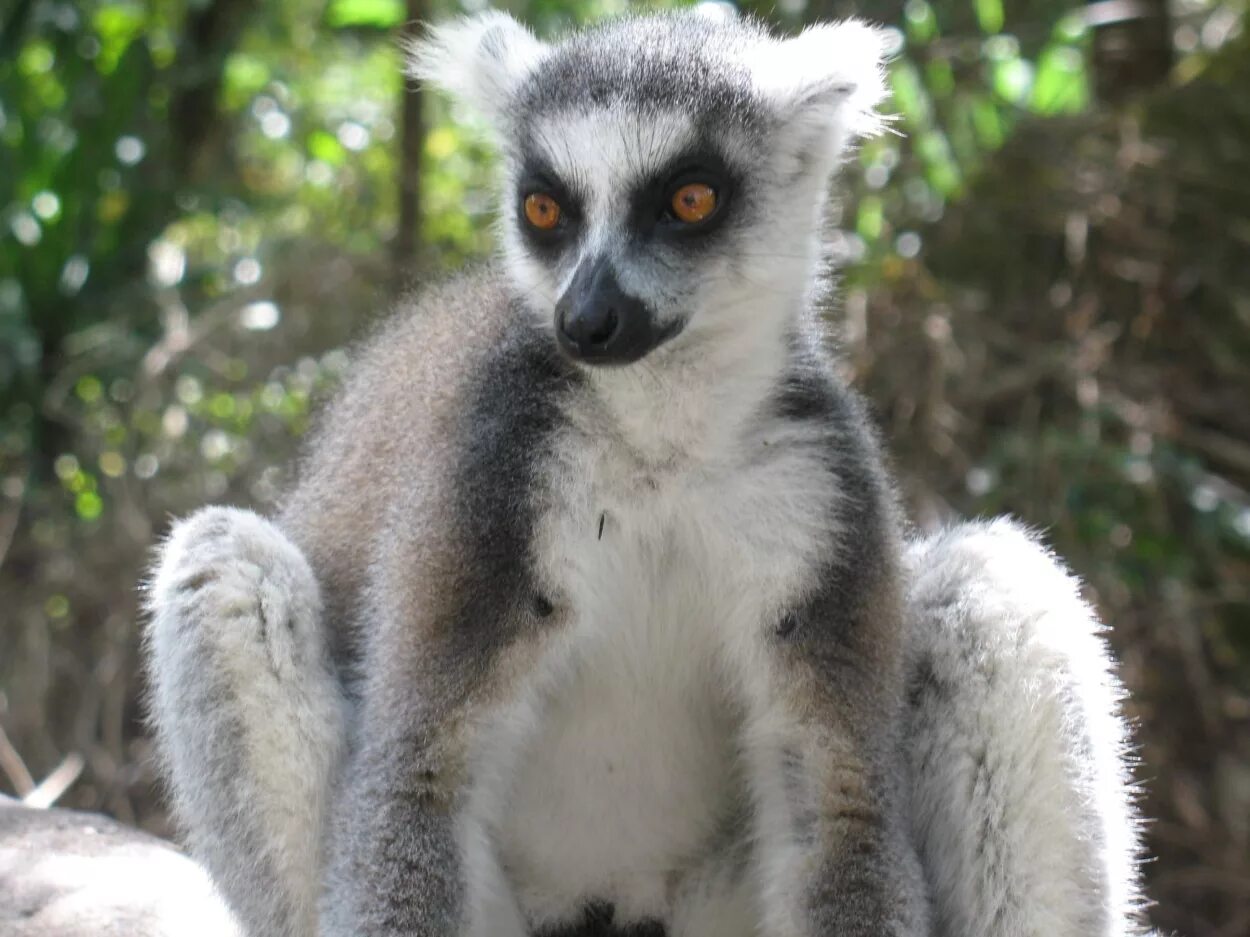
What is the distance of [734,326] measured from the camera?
359cm

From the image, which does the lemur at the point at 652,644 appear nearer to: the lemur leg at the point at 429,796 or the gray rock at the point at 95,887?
the lemur leg at the point at 429,796

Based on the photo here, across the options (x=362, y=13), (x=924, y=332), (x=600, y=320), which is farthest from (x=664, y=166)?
(x=362, y=13)

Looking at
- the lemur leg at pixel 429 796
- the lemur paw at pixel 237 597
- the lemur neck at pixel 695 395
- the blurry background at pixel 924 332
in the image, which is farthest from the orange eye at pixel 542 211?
the blurry background at pixel 924 332

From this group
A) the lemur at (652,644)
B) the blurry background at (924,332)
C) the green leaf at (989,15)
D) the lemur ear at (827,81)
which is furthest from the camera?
the green leaf at (989,15)

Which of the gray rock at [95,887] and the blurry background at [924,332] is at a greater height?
the gray rock at [95,887]

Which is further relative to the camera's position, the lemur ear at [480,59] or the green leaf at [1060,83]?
the green leaf at [1060,83]

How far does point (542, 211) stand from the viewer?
3619 mm

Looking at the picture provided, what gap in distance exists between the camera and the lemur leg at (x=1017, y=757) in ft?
11.3

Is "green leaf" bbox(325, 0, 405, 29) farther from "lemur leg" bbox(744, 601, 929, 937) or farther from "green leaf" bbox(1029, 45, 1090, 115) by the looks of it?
"lemur leg" bbox(744, 601, 929, 937)

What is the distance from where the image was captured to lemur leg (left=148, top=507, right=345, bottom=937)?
3.52 m

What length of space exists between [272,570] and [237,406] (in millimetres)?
3987

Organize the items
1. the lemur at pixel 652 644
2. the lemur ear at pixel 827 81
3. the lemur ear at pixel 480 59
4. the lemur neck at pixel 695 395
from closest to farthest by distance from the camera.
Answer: the lemur at pixel 652 644 < the lemur neck at pixel 695 395 < the lemur ear at pixel 827 81 < the lemur ear at pixel 480 59

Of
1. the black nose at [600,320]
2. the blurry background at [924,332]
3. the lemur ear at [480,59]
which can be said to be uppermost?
the lemur ear at [480,59]

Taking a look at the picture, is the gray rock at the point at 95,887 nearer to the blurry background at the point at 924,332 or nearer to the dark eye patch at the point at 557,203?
the blurry background at the point at 924,332
